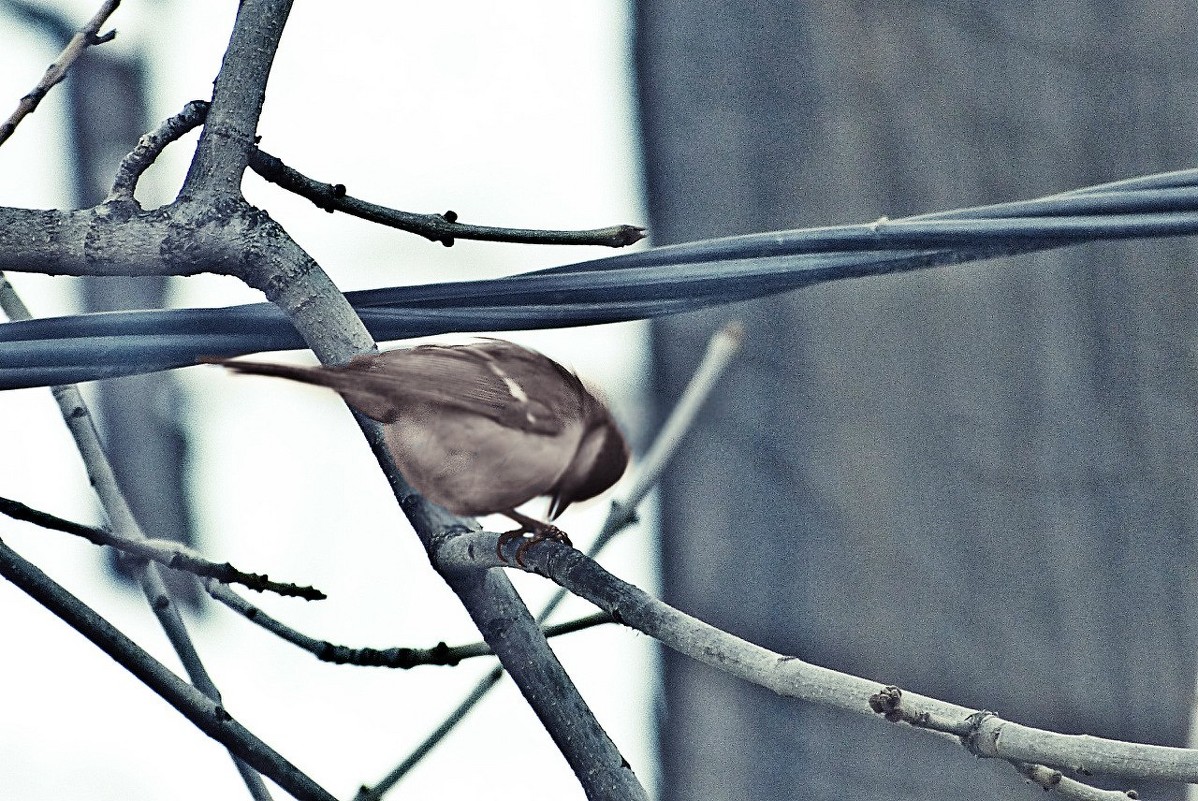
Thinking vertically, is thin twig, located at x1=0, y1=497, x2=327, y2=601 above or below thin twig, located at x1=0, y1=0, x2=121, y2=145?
below

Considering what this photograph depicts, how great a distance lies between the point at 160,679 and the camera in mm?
475

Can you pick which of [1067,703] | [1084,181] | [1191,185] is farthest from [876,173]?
[1191,185]

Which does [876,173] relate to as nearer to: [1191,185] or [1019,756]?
[1191,185]

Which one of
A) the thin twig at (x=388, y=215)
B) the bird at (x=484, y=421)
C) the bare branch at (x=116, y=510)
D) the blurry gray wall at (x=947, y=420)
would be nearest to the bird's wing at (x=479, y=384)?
the bird at (x=484, y=421)

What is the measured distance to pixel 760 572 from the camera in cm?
120

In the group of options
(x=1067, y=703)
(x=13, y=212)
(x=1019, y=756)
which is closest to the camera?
(x=1019, y=756)

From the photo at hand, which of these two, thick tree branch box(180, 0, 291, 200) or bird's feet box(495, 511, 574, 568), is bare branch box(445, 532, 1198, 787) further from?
thick tree branch box(180, 0, 291, 200)

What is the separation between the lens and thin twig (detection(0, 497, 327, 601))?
1.54ft

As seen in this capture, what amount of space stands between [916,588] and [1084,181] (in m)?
0.45

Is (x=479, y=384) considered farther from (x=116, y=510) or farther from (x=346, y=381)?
(x=116, y=510)

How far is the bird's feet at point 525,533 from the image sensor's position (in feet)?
1.29

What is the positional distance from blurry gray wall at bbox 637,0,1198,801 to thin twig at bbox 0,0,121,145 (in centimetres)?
72

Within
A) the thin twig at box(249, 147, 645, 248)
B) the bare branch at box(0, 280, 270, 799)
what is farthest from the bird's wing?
the bare branch at box(0, 280, 270, 799)

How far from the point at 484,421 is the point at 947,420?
2.97 ft
